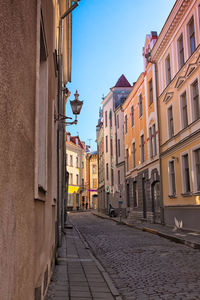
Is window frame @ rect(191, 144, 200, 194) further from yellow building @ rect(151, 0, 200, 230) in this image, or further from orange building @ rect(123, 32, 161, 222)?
orange building @ rect(123, 32, 161, 222)

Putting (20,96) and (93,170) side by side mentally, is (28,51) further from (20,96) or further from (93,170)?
(93,170)

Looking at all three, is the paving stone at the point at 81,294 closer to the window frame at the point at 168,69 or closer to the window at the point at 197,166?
the window at the point at 197,166

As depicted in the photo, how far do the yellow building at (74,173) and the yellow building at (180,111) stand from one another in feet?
130

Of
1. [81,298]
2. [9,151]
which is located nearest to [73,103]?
[81,298]

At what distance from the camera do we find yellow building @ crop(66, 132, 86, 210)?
5962 cm

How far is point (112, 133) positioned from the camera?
38562 millimetres

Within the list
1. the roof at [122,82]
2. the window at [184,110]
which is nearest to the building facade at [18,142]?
the window at [184,110]

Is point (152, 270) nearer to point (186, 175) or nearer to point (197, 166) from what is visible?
point (197, 166)

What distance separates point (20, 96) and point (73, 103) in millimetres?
9092

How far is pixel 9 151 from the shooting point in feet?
6.80

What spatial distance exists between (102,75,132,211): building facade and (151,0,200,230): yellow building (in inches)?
577

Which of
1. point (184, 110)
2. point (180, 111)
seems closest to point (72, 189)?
point (180, 111)

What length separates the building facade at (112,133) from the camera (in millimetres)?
37069

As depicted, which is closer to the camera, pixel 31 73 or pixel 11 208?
pixel 11 208
